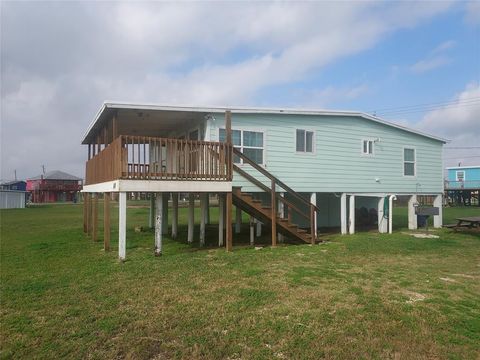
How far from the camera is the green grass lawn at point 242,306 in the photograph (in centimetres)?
464

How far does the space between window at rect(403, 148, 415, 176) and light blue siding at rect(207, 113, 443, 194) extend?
0.61 feet

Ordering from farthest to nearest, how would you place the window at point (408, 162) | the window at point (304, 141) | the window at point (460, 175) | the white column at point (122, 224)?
the window at point (460, 175) < the window at point (408, 162) < the window at point (304, 141) < the white column at point (122, 224)

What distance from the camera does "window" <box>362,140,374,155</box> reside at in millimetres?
15344

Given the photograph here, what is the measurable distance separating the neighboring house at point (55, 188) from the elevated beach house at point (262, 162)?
57.6m

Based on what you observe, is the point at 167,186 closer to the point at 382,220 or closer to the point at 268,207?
the point at 268,207

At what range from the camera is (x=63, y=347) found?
15.0ft

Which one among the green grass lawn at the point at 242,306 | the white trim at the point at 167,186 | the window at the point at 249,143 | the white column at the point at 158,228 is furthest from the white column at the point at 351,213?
the white column at the point at 158,228

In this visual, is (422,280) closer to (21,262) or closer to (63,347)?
(63,347)

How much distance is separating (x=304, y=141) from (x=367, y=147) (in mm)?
2958

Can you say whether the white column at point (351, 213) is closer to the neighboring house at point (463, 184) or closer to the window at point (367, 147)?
the window at point (367, 147)

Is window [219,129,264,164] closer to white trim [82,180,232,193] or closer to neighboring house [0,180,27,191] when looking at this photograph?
white trim [82,180,232,193]

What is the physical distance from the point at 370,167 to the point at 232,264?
8.48 m

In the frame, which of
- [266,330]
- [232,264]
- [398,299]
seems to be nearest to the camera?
[266,330]

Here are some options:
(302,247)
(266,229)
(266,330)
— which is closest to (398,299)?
(266,330)
